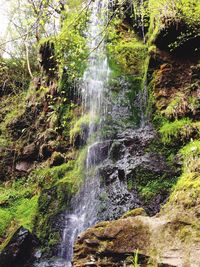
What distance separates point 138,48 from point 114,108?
2.71 meters

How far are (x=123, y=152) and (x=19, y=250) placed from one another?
2860 mm

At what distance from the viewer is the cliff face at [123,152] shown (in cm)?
331

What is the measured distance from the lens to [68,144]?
8773mm

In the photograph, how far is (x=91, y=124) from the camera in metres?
7.99

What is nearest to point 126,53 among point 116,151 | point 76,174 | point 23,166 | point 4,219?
point 116,151

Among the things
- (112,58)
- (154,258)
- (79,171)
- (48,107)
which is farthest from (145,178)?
(48,107)

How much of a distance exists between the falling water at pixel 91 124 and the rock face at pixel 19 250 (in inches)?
29.2

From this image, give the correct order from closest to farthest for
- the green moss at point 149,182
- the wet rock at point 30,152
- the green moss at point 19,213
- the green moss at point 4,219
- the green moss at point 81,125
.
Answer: the green moss at point 149,182 < the green moss at point 19,213 < the green moss at point 4,219 < the green moss at point 81,125 < the wet rock at point 30,152

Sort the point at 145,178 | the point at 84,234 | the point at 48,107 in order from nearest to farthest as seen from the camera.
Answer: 1. the point at 84,234
2. the point at 145,178
3. the point at 48,107

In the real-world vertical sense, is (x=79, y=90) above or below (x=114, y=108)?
above

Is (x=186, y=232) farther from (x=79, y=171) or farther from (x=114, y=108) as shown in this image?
(x=114, y=108)

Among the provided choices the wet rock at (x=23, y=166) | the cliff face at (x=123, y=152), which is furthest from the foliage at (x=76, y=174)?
the wet rock at (x=23, y=166)

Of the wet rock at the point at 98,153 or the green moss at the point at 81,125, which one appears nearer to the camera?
the wet rock at the point at 98,153

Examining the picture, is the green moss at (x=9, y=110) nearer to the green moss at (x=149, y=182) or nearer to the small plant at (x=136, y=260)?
the green moss at (x=149, y=182)
